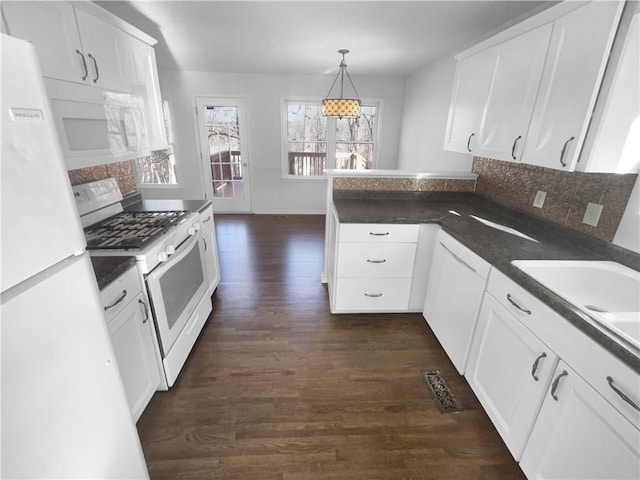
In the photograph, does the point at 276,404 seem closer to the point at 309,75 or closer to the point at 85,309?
the point at 85,309

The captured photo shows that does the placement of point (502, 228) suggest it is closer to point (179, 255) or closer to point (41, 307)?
point (179, 255)

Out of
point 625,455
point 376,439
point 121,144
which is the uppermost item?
point 121,144

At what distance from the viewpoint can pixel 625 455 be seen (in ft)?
2.77

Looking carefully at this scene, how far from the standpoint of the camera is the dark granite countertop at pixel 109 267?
4.03 ft

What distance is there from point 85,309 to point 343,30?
2984 mm

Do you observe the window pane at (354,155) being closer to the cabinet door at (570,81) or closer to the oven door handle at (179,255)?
the oven door handle at (179,255)

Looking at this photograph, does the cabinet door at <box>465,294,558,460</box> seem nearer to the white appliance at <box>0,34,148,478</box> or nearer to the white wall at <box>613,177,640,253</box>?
the white wall at <box>613,177,640,253</box>

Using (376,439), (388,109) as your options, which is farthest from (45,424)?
(388,109)

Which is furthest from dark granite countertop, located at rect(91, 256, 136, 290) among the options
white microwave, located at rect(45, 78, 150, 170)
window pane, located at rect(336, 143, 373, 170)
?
window pane, located at rect(336, 143, 373, 170)

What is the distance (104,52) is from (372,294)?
2365 millimetres

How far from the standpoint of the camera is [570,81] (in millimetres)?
1324

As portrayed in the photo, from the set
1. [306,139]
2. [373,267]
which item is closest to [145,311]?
[373,267]

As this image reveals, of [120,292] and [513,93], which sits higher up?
[513,93]

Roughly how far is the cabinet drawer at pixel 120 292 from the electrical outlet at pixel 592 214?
2.42 meters
